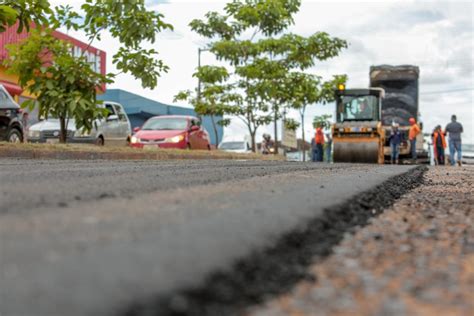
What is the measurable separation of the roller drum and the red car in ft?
13.9

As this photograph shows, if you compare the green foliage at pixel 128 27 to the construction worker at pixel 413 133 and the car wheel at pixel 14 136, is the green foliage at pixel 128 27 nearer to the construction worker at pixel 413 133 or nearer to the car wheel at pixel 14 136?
the car wheel at pixel 14 136

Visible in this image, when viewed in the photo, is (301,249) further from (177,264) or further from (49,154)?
(49,154)

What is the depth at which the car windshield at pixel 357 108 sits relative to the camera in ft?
63.2

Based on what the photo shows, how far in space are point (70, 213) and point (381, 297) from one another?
130 cm

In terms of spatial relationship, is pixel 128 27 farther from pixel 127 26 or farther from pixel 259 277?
pixel 259 277

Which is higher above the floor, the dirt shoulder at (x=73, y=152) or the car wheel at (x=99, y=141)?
the car wheel at (x=99, y=141)

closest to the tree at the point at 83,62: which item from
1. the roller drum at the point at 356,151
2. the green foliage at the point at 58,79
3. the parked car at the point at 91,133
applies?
the green foliage at the point at 58,79

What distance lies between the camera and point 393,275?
1.82 m

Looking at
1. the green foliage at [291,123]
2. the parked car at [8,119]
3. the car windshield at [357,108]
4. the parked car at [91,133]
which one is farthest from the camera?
the green foliage at [291,123]

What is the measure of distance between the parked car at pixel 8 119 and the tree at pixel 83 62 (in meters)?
0.91

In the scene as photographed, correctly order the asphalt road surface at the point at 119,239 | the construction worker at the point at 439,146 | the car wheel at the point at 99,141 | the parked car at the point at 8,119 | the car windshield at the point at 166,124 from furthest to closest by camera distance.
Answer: the construction worker at the point at 439,146
the car windshield at the point at 166,124
the car wheel at the point at 99,141
the parked car at the point at 8,119
the asphalt road surface at the point at 119,239

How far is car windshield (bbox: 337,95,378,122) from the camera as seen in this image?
19266mm

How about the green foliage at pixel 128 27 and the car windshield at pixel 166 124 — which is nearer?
the green foliage at pixel 128 27

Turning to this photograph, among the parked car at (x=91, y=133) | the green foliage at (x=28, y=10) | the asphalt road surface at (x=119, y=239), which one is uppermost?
the green foliage at (x=28, y=10)
